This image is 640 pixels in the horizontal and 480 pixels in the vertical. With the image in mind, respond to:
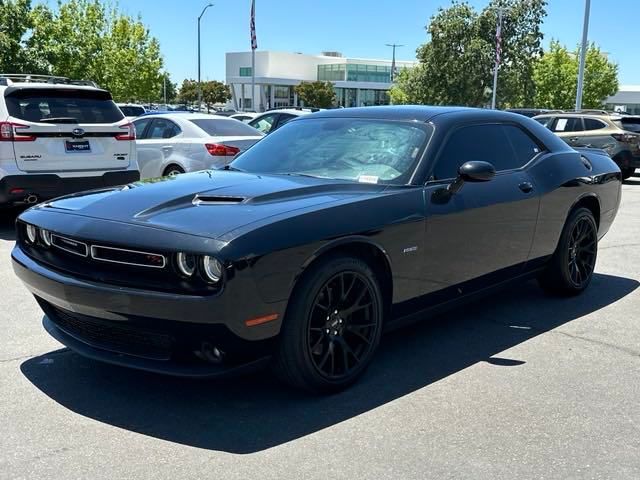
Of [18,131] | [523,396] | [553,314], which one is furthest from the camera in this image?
[18,131]

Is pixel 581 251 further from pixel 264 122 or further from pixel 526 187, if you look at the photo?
pixel 264 122

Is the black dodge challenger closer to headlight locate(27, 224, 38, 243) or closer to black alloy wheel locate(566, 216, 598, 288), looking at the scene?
headlight locate(27, 224, 38, 243)

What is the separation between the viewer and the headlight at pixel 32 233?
156 inches

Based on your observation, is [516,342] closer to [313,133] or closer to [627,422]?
[627,422]

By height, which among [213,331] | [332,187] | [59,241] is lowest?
[213,331]

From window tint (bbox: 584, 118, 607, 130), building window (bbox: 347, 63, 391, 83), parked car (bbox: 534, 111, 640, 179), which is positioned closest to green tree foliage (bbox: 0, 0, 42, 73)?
parked car (bbox: 534, 111, 640, 179)

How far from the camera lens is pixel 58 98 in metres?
8.34

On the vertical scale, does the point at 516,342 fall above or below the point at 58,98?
below

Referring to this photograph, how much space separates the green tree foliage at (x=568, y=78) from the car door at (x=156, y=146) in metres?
52.3

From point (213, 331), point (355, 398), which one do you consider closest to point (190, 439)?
point (213, 331)

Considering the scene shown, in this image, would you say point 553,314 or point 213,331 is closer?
point 213,331

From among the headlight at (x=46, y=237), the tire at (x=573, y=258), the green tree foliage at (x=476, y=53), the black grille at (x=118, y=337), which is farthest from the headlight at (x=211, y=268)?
the green tree foliage at (x=476, y=53)

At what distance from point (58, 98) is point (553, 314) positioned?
20.2 feet

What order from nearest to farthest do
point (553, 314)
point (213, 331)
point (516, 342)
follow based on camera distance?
point (213, 331), point (516, 342), point (553, 314)
